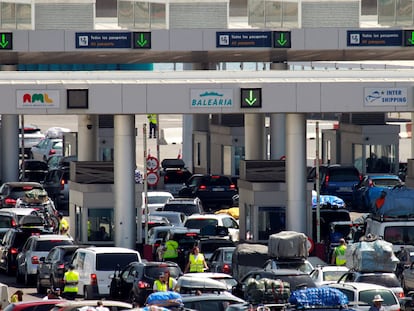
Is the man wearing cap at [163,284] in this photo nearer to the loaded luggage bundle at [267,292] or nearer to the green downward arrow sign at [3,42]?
the loaded luggage bundle at [267,292]

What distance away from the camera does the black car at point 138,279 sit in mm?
33812

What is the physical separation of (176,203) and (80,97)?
11764 millimetres

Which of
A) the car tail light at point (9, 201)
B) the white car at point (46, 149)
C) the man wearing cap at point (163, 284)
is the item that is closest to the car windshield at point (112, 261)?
the man wearing cap at point (163, 284)

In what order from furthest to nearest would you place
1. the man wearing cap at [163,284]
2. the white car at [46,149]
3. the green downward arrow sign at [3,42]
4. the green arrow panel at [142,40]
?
the white car at [46,149], the green arrow panel at [142,40], the green downward arrow sign at [3,42], the man wearing cap at [163,284]

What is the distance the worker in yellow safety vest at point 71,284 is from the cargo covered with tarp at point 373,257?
19.6 ft

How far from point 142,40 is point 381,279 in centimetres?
3162

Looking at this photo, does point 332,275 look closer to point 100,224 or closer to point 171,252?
point 171,252

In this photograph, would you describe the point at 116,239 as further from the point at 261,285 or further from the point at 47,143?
the point at 47,143

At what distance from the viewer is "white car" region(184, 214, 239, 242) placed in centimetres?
4681

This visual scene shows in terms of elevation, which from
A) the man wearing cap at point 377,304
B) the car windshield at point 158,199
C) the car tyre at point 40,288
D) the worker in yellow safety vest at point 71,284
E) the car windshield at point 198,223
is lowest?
the car tyre at point 40,288

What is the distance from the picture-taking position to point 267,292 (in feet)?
99.3

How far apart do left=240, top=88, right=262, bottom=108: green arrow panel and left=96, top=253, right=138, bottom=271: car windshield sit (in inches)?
294

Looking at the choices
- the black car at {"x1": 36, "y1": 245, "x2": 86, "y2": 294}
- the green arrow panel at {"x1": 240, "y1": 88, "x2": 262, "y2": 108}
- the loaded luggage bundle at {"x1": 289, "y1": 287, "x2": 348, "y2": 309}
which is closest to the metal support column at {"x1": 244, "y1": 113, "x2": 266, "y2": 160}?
the green arrow panel at {"x1": 240, "y1": 88, "x2": 262, "y2": 108}

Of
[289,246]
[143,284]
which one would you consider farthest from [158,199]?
[143,284]
